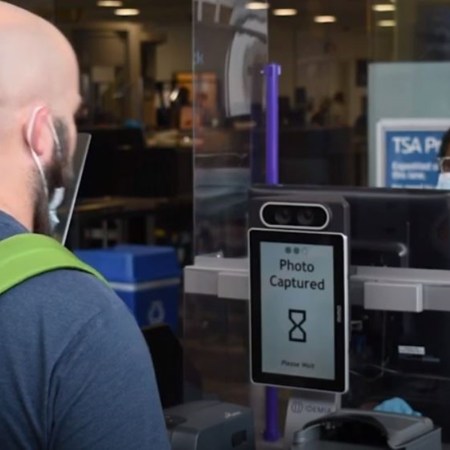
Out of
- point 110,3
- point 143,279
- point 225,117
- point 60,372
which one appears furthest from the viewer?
point 110,3

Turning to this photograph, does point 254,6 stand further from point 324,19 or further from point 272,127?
point 324,19

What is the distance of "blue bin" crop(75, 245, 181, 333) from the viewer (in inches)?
171

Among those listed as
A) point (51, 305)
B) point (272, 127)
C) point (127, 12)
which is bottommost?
point (51, 305)

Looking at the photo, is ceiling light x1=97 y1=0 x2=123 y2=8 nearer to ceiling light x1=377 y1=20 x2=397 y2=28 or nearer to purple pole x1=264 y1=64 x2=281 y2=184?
ceiling light x1=377 y1=20 x2=397 y2=28

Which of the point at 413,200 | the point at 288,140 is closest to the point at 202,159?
the point at 413,200

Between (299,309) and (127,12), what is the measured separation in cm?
1133

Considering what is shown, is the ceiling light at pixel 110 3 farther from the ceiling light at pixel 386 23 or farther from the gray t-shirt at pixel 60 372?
the gray t-shirt at pixel 60 372

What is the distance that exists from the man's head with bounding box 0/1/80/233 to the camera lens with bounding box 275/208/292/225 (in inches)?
44.3

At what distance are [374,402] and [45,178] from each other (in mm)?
1549

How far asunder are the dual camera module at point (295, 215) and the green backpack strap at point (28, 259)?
3.83ft

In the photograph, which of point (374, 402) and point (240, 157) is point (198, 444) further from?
point (240, 157)

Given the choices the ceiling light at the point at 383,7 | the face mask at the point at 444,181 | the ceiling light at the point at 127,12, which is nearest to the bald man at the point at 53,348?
the face mask at the point at 444,181

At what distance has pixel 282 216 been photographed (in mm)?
2525

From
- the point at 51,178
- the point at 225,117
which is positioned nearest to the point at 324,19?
the point at 225,117
